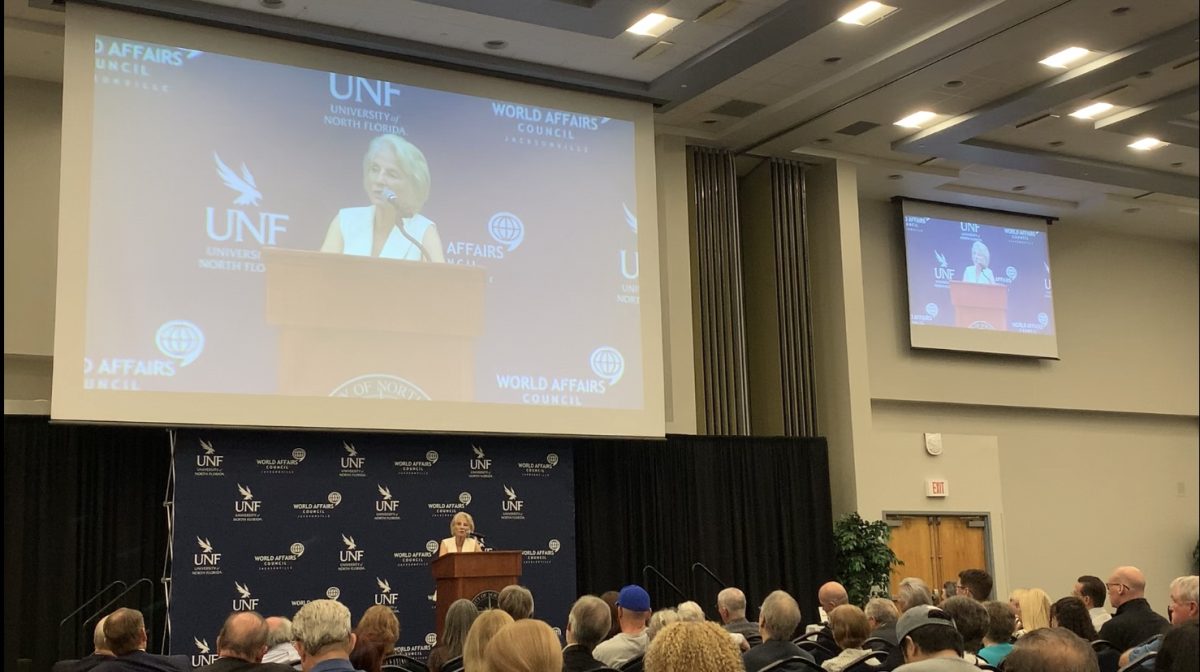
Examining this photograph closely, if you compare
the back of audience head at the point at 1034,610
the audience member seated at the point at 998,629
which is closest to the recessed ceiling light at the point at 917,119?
the back of audience head at the point at 1034,610

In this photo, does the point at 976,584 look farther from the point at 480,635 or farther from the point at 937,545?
the point at 937,545

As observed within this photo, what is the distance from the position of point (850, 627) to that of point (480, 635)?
2009 mm

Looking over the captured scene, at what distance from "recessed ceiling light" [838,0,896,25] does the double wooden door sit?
218 inches

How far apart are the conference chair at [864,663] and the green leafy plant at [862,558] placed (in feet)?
21.3

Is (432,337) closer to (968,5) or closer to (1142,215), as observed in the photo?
(968,5)

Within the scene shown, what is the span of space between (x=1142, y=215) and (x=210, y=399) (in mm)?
11323

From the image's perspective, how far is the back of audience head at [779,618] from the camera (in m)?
4.73

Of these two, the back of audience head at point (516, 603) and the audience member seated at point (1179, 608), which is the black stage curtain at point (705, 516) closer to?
the back of audience head at point (516, 603)

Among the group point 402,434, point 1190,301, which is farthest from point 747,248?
point 1190,301

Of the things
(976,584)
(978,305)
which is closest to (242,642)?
(976,584)

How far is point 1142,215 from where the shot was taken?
14031mm

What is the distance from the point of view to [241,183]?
848cm

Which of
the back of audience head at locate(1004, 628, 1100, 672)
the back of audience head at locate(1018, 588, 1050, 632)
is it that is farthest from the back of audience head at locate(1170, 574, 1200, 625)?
the back of audience head at locate(1018, 588, 1050, 632)

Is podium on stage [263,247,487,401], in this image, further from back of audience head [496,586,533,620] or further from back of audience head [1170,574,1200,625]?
back of audience head [1170,574,1200,625]
